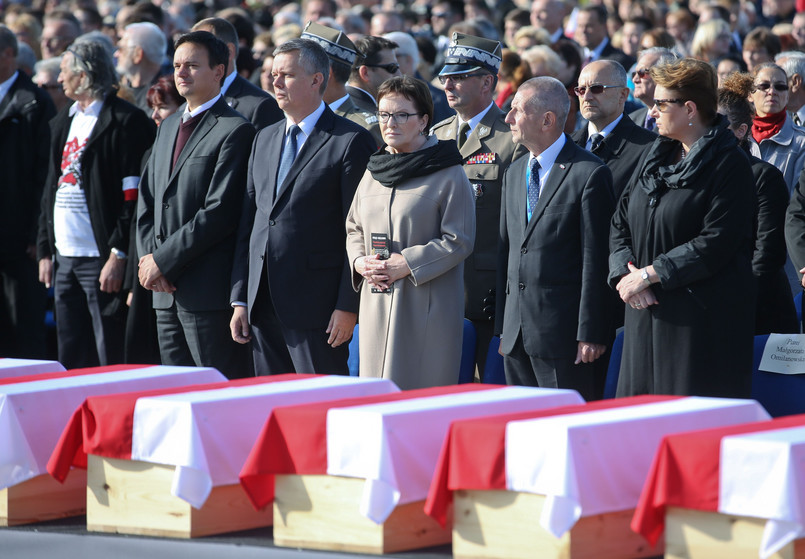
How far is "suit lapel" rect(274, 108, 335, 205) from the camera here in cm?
555

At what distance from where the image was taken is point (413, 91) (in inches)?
206

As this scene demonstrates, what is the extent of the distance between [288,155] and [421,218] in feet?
2.58

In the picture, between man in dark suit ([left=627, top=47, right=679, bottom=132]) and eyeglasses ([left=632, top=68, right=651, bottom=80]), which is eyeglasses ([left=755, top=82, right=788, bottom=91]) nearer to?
man in dark suit ([left=627, top=47, right=679, bottom=132])

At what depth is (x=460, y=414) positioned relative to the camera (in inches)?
150

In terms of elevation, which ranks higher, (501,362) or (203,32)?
(203,32)

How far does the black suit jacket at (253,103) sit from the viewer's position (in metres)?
6.55

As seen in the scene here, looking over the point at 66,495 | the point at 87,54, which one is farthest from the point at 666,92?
the point at 87,54

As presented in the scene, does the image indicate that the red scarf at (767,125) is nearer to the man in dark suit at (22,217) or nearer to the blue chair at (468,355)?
the blue chair at (468,355)

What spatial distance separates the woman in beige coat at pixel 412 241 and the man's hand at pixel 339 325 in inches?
8.1

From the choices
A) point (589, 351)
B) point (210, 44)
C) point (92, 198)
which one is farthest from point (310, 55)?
point (589, 351)

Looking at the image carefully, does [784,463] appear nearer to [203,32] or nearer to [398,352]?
[398,352]

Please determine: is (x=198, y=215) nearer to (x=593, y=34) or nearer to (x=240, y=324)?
(x=240, y=324)

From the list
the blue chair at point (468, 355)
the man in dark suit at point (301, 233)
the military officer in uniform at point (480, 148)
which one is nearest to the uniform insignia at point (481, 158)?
the military officer in uniform at point (480, 148)

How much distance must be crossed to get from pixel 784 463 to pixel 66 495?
243 centimetres
